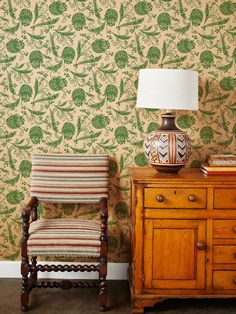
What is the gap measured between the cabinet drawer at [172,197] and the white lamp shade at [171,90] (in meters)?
0.51

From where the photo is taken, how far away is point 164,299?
330 cm

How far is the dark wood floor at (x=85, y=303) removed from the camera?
130 inches

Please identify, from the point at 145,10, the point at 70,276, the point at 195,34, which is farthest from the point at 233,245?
the point at 145,10

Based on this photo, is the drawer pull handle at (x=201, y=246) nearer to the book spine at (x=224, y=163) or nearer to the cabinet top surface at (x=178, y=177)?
the cabinet top surface at (x=178, y=177)

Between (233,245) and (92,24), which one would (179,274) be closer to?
(233,245)

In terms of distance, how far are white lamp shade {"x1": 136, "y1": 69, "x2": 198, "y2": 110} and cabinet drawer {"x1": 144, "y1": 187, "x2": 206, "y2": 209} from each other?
20.2 inches

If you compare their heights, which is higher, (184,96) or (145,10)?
(145,10)

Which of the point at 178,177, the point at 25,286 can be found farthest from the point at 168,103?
the point at 25,286

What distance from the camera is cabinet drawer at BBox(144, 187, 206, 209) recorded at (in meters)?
3.23

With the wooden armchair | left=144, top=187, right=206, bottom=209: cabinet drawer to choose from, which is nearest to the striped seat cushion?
the wooden armchair

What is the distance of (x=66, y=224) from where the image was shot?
3.44 m

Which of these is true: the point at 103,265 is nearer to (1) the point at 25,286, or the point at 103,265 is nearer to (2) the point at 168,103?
(1) the point at 25,286

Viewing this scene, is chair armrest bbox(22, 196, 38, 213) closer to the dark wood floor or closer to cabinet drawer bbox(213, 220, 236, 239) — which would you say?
the dark wood floor

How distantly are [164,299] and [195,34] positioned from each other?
5.97 ft
